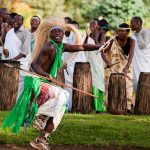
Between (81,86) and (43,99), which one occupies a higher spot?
(43,99)

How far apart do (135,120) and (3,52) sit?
337 centimetres

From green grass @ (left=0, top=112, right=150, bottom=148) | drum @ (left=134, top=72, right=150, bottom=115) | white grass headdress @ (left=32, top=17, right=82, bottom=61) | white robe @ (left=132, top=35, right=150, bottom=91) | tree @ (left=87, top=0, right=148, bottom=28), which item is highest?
tree @ (left=87, top=0, right=148, bottom=28)

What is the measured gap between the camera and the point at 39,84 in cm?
1055

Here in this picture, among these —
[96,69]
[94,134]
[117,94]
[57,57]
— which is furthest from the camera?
[96,69]

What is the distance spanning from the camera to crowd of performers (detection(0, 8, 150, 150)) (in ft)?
34.7

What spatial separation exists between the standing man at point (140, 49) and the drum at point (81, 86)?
137 centimetres

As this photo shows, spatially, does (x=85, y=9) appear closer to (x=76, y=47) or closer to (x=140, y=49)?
(x=140, y=49)

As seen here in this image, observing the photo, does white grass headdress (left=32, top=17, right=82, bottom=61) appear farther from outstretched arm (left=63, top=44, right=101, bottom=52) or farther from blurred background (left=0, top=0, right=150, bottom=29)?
blurred background (left=0, top=0, right=150, bottom=29)

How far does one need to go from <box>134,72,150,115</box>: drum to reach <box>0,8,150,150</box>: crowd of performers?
0.92 ft

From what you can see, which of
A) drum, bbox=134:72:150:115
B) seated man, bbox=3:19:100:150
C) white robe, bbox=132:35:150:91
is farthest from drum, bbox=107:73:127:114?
seated man, bbox=3:19:100:150

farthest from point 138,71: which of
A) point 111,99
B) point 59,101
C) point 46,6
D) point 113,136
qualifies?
point 46,6

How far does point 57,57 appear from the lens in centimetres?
1077

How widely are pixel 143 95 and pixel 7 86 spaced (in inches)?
99.2

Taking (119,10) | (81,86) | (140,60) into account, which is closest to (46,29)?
(81,86)
